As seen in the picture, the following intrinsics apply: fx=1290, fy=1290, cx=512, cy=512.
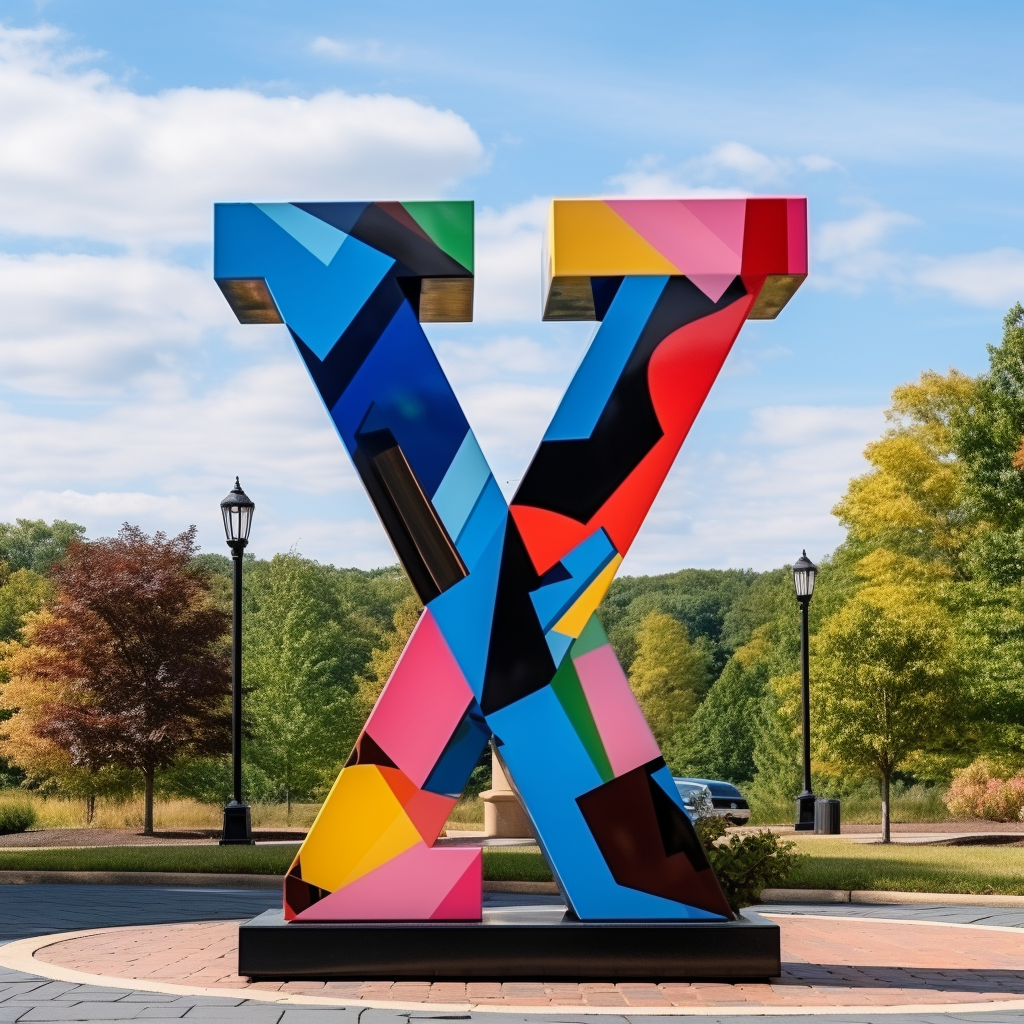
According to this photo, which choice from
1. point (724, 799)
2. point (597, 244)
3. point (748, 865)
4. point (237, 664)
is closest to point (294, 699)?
point (724, 799)

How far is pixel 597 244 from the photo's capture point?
8281mm

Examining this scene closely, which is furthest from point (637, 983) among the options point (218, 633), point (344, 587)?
point (344, 587)

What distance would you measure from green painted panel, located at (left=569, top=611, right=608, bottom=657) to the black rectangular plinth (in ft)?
5.35

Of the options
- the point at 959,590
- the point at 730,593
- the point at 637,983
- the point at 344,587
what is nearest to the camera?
the point at 637,983

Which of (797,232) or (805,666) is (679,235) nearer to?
(797,232)

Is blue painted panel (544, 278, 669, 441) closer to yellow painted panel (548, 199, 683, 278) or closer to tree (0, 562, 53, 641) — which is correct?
yellow painted panel (548, 199, 683, 278)

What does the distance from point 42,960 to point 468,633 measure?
11.8 ft

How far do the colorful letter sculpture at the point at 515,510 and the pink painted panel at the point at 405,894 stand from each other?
0.01 metres

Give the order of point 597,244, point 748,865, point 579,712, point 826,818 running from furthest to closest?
point 826,818, point 748,865, point 597,244, point 579,712

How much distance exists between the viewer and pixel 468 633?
799cm

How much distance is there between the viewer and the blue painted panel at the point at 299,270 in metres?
8.24

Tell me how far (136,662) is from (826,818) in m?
13.3

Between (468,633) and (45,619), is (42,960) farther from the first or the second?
(45,619)

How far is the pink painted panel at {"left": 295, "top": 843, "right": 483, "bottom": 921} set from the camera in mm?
7711
